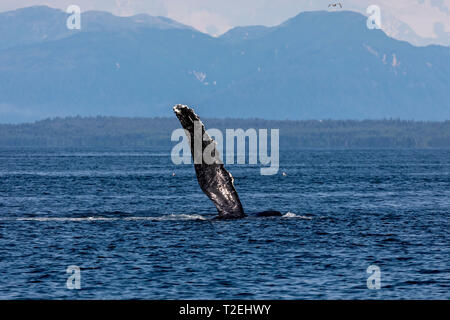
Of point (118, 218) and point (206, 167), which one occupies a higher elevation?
point (206, 167)

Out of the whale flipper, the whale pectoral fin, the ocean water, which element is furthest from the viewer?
the whale pectoral fin

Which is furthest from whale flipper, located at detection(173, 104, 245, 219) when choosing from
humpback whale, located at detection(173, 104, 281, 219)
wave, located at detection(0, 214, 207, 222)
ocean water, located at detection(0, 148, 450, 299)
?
wave, located at detection(0, 214, 207, 222)

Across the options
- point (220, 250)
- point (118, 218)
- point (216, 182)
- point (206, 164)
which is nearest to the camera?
point (220, 250)

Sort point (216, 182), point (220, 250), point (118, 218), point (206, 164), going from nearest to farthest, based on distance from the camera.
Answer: point (220, 250) → point (206, 164) → point (216, 182) → point (118, 218)

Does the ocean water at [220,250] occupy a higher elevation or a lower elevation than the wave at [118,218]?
lower

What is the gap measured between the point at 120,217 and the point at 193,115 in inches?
716

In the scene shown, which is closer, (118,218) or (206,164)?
(206,164)

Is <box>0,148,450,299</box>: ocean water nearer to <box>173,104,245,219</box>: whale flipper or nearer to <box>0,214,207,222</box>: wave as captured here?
<box>0,214,207,222</box>: wave

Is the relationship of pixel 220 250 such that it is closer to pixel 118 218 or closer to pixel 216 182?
pixel 216 182

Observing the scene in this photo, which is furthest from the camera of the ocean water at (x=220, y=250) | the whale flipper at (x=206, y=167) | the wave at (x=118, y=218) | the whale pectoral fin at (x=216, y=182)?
the wave at (x=118, y=218)

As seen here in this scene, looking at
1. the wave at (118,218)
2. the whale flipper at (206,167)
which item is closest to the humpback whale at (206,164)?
the whale flipper at (206,167)

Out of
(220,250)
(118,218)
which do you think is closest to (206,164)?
(220,250)

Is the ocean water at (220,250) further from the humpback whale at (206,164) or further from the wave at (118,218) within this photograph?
the humpback whale at (206,164)
